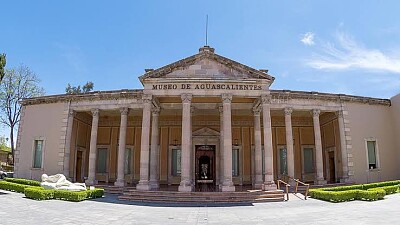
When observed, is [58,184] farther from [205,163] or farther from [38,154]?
[205,163]

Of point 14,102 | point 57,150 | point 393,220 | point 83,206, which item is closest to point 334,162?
point 393,220

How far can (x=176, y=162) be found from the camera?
25172mm

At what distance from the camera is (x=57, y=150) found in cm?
2253

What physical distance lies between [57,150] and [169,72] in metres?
11.0

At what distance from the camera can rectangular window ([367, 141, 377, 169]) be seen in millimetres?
22688

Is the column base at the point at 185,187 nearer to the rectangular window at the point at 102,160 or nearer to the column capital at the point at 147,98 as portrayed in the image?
the column capital at the point at 147,98

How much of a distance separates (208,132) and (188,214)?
13.1 meters

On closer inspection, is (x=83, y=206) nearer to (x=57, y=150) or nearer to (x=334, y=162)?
(x=57, y=150)

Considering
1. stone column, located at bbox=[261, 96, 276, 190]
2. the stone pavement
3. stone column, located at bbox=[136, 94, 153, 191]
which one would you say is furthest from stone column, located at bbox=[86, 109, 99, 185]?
stone column, located at bbox=[261, 96, 276, 190]

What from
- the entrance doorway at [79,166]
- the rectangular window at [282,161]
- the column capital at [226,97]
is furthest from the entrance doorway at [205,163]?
the entrance doorway at [79,166]

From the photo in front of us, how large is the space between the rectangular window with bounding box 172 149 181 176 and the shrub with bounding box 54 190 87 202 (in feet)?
32.9

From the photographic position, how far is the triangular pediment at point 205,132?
2469 cm

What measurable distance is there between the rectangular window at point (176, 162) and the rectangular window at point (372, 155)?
14.6 metres

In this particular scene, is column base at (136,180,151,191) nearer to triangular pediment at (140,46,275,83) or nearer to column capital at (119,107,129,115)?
triangular pediment at (140,46,275,83)
